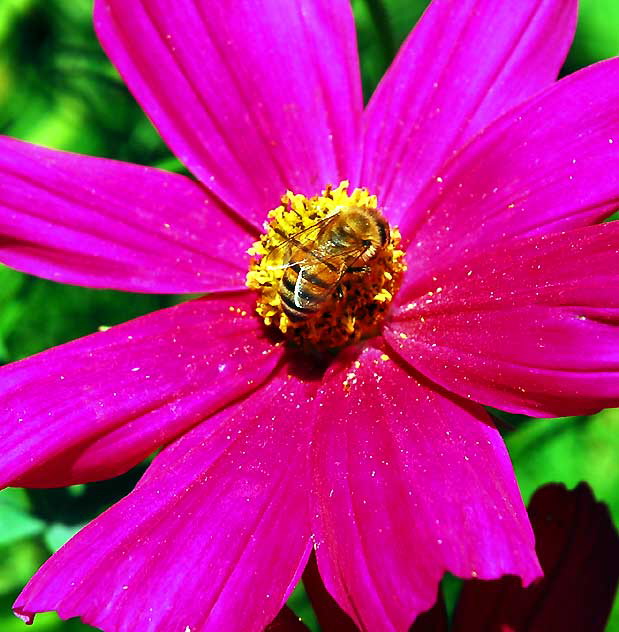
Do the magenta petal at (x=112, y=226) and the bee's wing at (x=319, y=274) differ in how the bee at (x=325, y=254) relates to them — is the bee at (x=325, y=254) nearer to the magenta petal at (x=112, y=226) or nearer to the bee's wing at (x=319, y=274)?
the bee's wing at (x=319, y=274)

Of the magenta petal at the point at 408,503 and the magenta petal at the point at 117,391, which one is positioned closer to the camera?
the magenta petal at the point at 408,503

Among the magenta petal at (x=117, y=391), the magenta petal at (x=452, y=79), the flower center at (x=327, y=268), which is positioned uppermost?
the magenta petal at (x=452, y=79)

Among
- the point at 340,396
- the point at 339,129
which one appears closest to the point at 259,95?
the point at 339,129

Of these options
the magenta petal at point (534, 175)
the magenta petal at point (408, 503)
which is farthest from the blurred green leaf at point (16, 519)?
the magenta petal at point (534, 175)

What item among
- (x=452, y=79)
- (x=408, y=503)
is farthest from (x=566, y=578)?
(x=452, y=79)

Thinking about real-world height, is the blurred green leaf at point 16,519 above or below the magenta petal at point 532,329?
below

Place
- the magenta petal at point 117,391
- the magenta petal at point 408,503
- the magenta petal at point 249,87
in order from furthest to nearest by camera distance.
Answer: the magenta petal at point 249,87, the magenta petal at point 117,391, the magenta petal at point 408,503

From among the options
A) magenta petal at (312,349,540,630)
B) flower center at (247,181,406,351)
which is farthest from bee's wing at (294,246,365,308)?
magenta petal at (312,349,540,630)
